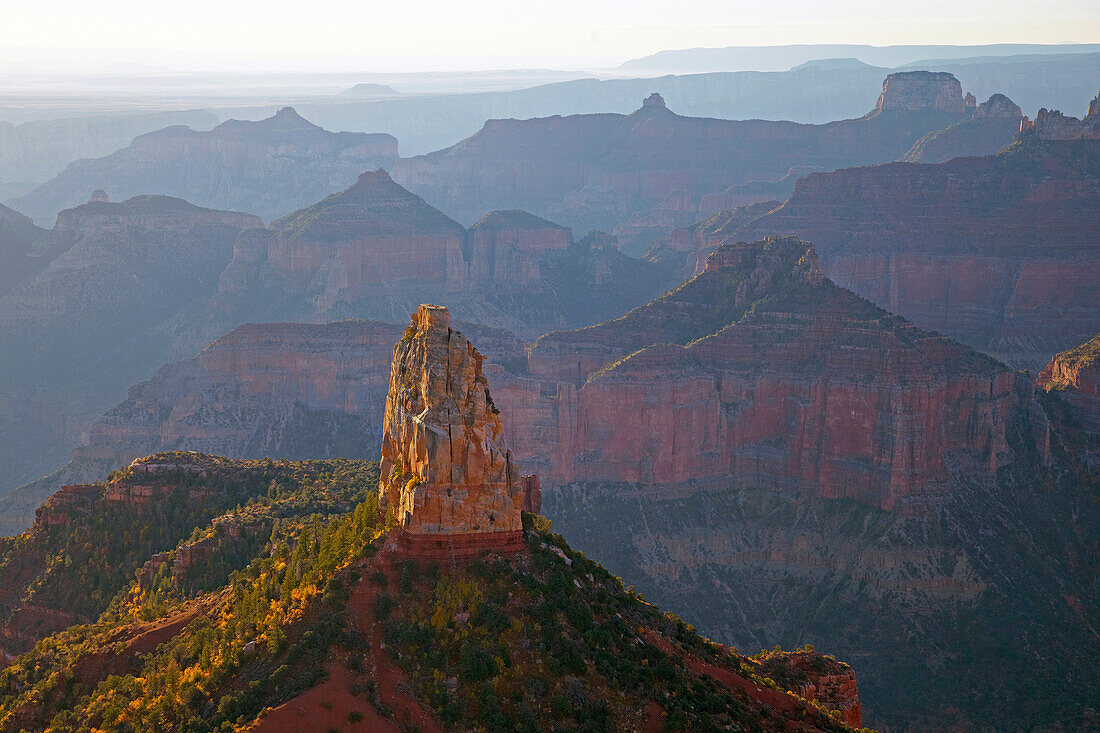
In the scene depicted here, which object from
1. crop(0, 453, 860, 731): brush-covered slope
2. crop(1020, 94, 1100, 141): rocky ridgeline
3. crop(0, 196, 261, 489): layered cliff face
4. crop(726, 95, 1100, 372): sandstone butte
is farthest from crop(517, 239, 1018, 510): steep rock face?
crop(0, 196, 261, 489): layered cliff face

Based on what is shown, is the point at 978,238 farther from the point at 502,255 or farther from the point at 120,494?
the point at 120,494

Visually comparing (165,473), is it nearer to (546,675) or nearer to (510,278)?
(546,675)

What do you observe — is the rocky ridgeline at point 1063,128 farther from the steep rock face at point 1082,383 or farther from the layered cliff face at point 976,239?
the steep rock face at point 1082,383

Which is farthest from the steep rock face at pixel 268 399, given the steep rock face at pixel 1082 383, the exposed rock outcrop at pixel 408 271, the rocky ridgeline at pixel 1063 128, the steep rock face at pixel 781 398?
the rocky ridgeline at pixel 1063 128

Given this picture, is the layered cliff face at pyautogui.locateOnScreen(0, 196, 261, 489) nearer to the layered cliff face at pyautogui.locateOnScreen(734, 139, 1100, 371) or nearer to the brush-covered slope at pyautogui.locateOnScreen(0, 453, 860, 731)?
the layered cliff face at pyautogui.locateOnScreen(734, 139, 1100, 371)

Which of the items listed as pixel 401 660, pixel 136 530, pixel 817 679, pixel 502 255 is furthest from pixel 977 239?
pixel 401 660

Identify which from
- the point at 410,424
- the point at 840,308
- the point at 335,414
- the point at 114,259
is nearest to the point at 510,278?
the point at 114,259
